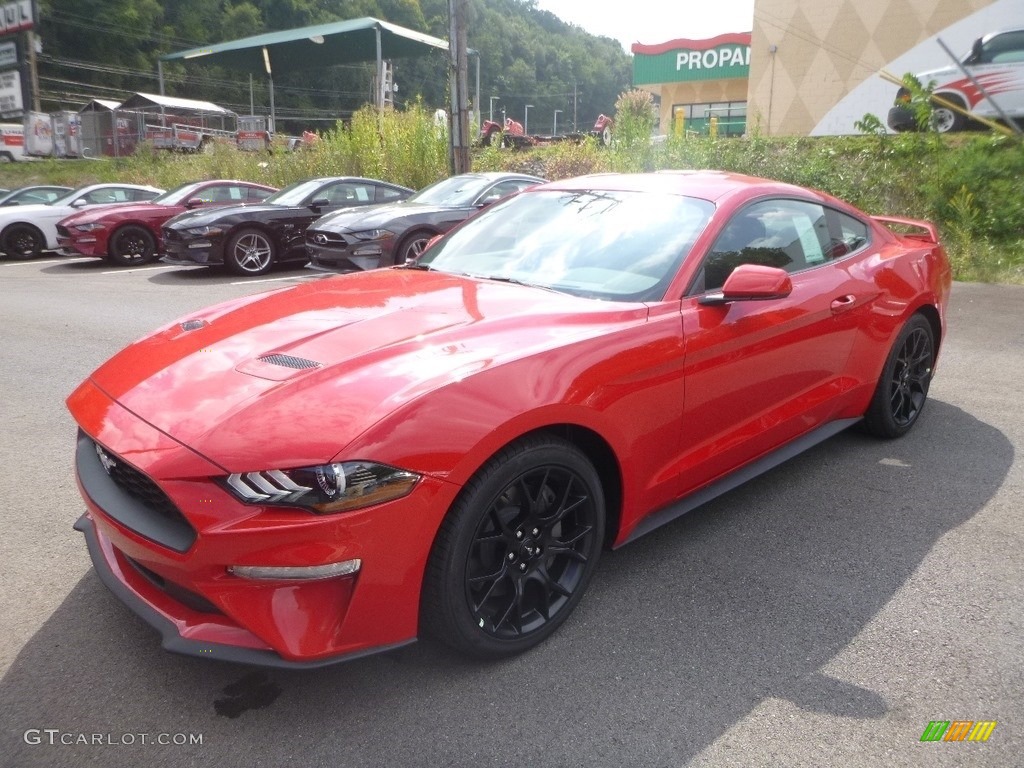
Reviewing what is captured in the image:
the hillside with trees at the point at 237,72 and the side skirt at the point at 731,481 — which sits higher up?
the hillside with trees at the point at 237,72

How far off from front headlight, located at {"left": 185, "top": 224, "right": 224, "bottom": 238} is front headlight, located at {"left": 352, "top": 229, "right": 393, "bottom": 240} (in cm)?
240

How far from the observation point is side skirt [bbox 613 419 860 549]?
9.85 feet

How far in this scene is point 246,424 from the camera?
2.21 m

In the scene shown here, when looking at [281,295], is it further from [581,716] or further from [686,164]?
[686,164]

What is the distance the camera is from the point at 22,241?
14.2 m

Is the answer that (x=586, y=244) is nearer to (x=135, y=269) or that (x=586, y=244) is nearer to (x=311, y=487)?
(x=311, y=487)

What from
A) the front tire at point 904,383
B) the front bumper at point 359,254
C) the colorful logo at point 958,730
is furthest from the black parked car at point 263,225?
the colorful logo at point 958,730

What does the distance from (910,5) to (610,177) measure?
85.4 ft

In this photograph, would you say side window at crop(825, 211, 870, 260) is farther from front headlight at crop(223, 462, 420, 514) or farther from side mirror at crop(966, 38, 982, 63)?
side mirror at crop(966, 38, 982, 63)

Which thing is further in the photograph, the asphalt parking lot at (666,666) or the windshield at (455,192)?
the windshield at (455,192)

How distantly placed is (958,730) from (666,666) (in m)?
0.79

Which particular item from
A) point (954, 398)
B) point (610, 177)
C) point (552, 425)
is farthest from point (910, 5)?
point (552, 425)

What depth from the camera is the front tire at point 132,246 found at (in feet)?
41.7

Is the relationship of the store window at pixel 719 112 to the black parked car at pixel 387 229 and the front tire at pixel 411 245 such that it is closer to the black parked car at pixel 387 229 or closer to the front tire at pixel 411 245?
the black parked car at pixel 387 229
